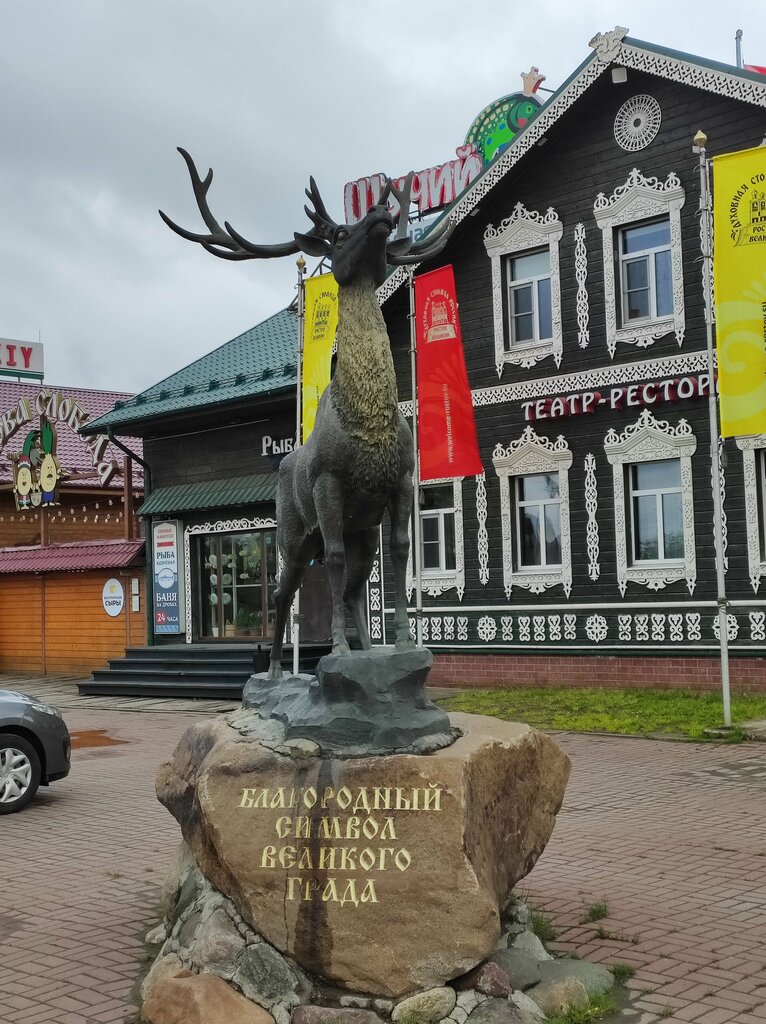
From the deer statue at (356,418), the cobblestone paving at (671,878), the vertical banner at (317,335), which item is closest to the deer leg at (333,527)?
the deer statue at (356,418)

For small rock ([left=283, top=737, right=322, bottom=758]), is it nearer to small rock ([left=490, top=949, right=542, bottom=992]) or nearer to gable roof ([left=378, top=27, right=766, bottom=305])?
small rock ([left=490, top=949, right=542, bottom=992])

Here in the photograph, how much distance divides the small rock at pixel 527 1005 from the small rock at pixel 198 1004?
43.6 inches

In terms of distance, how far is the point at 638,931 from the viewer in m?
6.54

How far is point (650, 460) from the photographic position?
61.5 feet

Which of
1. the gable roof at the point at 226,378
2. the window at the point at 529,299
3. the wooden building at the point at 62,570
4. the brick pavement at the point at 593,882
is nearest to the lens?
the brick pavement at the point at 593,882

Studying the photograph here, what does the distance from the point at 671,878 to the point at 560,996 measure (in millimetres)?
2491

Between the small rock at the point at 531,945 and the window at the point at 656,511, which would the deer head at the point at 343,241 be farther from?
the window at the point at 656,511

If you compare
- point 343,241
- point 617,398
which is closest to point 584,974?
point 343,241

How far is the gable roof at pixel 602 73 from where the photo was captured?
17641mm

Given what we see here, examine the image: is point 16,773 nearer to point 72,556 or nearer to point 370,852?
point 370,852

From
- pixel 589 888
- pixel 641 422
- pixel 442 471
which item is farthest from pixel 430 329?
pixel 589 888

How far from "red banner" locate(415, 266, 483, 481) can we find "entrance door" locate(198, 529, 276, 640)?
7.53 m

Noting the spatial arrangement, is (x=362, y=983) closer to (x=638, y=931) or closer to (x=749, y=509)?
(x=638, y=931)

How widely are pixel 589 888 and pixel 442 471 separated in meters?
10.2
